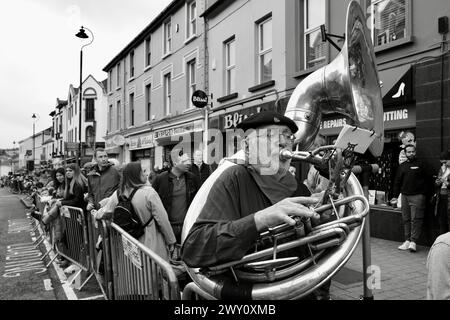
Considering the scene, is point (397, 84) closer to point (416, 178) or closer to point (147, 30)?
point (416, 178)

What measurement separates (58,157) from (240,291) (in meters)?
50.0

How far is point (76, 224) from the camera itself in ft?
18.1

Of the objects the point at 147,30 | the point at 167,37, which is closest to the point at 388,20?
the point at 167,37

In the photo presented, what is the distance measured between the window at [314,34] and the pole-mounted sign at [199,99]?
3.80 metres

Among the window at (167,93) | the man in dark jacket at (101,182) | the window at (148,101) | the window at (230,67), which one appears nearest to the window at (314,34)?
the window at (230,67)

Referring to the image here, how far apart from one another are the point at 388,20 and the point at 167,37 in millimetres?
12191

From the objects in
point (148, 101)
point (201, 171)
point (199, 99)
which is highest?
point (148, 101)

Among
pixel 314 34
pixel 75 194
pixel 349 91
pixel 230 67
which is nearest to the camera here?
pixel 349 91

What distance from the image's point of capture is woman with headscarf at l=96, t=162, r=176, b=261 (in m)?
3.70

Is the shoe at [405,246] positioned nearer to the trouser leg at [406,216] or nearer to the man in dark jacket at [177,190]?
the trouser leg at [406,216]

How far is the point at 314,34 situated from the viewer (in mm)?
9008

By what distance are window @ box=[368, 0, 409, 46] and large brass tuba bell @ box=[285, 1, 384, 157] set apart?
457 cm

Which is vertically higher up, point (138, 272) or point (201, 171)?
point (201, 171)

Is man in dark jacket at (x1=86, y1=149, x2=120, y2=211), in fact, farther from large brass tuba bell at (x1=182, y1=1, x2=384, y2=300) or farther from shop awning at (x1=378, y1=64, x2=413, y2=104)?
shop awning at (x1=378, y1=64, x2=413, y2=104)
